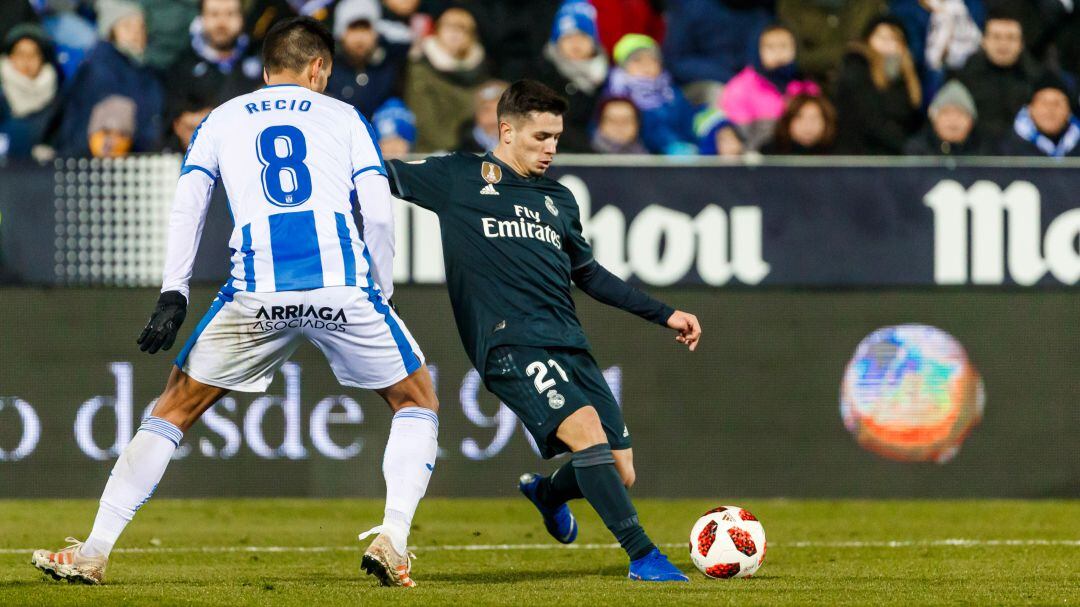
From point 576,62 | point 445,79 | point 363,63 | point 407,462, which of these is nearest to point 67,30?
point 363,63

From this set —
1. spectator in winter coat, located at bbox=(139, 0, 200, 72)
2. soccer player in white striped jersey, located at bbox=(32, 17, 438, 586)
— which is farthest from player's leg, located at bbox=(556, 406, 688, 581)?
spectator in winter coat, located at bbox=(139, 0, 200, 72)

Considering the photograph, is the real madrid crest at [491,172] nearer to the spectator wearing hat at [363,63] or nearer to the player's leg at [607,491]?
the player's leg at [607,491]

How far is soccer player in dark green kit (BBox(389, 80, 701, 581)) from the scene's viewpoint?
7070 mm

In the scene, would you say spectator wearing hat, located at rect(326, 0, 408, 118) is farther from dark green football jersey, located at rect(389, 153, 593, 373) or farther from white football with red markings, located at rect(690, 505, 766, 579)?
white football with red markings, located at rect(690, 505, 766, 579)

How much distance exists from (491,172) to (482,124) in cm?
533

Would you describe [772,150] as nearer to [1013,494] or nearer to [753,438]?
[753,438]

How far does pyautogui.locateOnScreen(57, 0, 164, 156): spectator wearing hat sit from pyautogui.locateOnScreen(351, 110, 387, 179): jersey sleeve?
603cm

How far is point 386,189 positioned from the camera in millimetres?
6715

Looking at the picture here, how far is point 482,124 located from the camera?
498 inches

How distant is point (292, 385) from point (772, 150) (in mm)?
3904

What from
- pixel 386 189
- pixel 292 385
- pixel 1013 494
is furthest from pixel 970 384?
pixel 386 189

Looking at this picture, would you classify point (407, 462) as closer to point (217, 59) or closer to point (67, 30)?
point (217, 59)

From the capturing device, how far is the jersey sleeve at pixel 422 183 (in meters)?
7.30

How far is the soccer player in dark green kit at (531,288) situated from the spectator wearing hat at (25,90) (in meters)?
6.13
